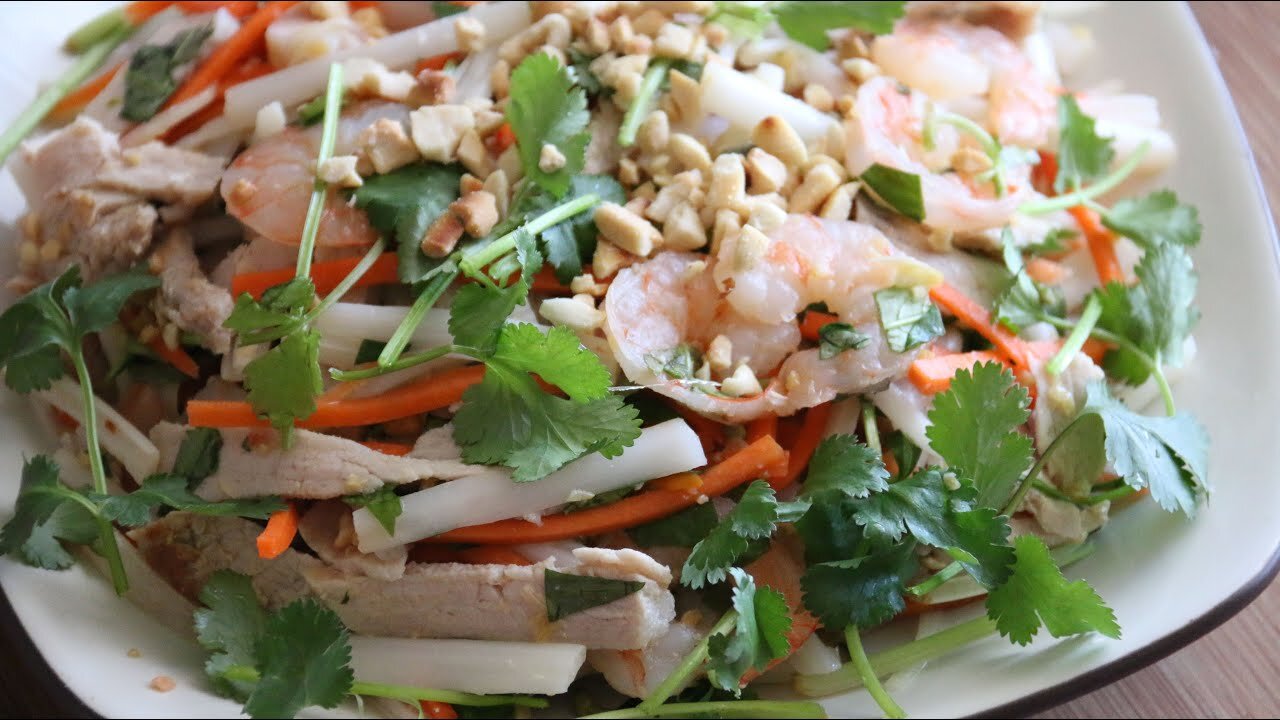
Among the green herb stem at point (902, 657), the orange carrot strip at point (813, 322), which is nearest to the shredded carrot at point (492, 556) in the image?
the green herb stem at point (902, 657)

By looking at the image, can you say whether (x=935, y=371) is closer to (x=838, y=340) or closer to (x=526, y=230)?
(x=838, y=340)

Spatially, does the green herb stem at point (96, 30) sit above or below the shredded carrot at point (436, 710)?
above

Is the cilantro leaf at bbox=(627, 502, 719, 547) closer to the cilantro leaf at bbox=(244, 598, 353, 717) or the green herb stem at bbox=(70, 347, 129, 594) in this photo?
the cilantro leaf at bbox=(244, 598, 353, 717)

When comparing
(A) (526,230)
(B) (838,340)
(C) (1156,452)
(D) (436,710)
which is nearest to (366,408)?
(A) (526,230)

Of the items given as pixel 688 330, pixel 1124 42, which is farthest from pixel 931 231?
pixel 1124 42

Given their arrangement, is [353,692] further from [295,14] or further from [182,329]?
[295,14]

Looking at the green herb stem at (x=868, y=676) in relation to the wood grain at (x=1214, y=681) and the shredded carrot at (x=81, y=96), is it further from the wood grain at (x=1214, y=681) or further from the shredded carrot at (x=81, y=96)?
the shredded carrot at (x=81, y=96)

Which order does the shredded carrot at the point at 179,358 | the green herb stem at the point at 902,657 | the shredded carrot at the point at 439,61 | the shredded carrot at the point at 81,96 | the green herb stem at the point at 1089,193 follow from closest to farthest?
the green herb stem at the point at 902,657 < the shredded carrot at the point at 179,358 < the green herb stem at the point at 1089,193 < the shredded carrot at the point at 439,61 < the shredded carrot at the point at 81,96

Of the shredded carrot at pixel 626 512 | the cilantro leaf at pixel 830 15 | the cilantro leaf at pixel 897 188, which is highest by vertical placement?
the cilantro leaf at pixel 830 15
